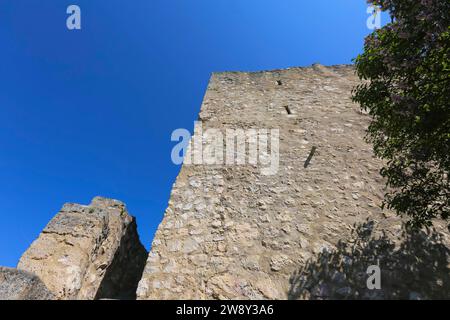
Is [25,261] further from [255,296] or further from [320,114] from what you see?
[320,114]

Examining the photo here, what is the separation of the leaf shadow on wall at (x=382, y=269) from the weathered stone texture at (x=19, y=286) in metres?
2.64

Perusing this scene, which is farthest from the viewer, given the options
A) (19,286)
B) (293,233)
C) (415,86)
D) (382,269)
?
(293,233)

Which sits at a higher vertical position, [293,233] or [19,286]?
[293,233]

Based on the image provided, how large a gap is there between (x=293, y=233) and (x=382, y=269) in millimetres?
1166

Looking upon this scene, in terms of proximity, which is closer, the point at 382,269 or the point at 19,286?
the point at 19,286

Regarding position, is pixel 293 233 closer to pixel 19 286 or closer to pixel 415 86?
pixel 415 86

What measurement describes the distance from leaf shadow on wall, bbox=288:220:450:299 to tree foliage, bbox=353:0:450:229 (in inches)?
19.6

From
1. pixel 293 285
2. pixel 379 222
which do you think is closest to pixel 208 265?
pixel 293 285

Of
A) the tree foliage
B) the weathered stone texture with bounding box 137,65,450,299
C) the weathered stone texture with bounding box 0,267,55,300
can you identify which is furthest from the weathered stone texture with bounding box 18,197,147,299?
the tree foliage

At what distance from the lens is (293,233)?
3.97m

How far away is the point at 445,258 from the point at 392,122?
192cm

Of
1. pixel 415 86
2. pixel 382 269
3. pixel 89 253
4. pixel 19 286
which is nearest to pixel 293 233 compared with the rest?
pixel 382 269

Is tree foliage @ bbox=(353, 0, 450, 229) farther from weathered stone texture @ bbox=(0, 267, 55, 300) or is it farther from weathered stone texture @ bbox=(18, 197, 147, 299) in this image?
weathered stone texture @ bbox=(18, 197, 147, 299)

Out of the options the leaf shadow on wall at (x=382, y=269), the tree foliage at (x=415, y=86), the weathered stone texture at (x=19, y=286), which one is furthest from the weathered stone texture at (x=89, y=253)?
the tree foliage at (x=415, y=86)
